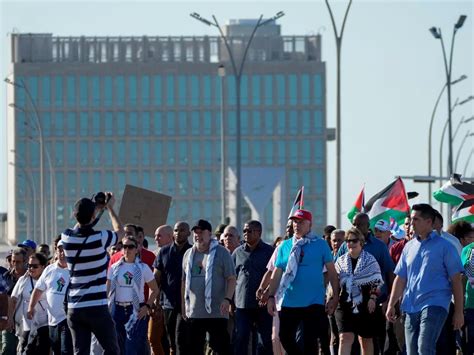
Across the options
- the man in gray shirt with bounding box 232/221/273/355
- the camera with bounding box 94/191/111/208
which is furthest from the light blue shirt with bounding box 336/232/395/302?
the camera with bounding box 94/191/111/208

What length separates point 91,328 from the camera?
14.1 meters

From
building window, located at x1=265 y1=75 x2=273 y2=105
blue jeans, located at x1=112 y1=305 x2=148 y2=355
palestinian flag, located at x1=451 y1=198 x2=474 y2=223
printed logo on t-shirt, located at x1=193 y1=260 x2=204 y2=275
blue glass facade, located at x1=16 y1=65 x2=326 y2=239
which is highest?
building window, located at x1=265 y1=75 x2=273 y2=105

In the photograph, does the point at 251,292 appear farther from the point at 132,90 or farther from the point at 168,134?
the point at 168,134

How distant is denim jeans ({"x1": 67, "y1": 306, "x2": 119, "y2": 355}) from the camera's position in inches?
554

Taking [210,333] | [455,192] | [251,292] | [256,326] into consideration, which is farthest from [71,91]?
[210,333]

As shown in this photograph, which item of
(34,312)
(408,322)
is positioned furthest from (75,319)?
(408,322)

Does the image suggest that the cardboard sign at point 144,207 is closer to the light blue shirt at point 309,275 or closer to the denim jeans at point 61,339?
the denim jeans at point 61,339

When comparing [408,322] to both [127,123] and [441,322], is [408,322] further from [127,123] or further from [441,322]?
[127,123]

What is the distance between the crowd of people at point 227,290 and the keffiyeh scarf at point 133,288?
1 cm

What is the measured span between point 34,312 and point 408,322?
4022 millimetres

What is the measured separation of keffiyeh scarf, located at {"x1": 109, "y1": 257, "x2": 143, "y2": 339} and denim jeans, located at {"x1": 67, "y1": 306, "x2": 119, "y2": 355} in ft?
8.19

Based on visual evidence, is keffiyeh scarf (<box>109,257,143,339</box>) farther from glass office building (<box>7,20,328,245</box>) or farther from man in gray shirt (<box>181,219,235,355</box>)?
glass office building (<box>7,20,328,245</box>)

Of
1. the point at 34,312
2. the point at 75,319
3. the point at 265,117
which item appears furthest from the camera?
the point at 265,117

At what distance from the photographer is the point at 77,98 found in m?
142
